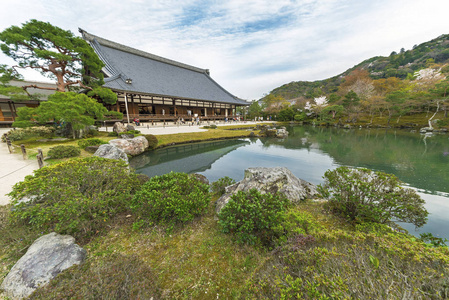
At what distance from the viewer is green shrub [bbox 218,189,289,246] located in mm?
2833

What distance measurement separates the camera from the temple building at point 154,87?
19.8 meters

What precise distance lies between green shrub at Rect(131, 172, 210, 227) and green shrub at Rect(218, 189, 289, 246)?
0.80m

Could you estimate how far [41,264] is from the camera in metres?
2.22

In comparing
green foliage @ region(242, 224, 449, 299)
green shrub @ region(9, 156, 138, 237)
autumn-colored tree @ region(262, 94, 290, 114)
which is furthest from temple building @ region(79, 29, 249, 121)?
green foliage @ region(242, 224, 449, 299)

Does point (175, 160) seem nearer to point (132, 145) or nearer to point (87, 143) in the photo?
point (132, 145)

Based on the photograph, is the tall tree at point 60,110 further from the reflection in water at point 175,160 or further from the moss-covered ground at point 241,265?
the moss-covered ground at point 241,265

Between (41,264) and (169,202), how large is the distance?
1.85 meters

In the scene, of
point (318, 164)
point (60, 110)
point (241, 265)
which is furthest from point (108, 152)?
point (318, 164)

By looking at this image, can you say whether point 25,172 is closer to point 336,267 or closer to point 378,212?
point 336,267

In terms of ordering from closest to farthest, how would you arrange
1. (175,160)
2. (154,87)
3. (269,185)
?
(269,185) < (175,160) < (154,87)

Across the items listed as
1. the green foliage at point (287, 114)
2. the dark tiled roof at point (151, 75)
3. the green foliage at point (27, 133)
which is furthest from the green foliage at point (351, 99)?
the green foliage at point (27, 133)

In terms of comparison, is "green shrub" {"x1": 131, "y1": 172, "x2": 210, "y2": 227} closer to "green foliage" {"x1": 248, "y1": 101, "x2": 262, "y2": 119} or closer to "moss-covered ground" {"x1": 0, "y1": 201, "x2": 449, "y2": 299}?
"moss-covered ground" {"x1": 0, "y1": 201, "x2": 449, "y2": 299}

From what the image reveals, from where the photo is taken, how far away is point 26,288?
202cm

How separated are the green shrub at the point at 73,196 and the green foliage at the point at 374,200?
5036 mm
